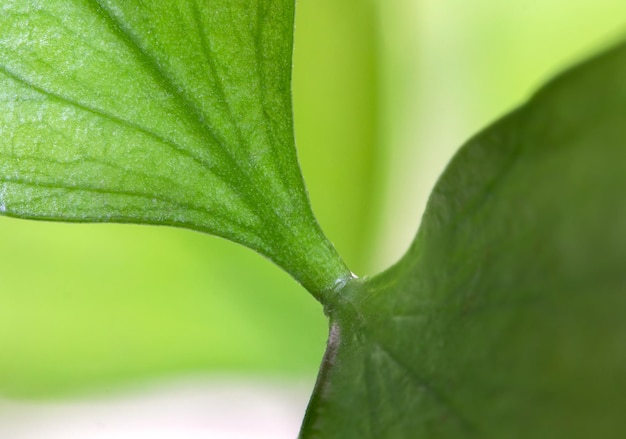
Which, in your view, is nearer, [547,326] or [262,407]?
[547,326]

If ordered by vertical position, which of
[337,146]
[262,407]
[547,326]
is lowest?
[547,326]

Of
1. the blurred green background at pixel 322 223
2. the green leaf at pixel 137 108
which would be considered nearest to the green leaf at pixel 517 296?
the green leaf at pixel 137 108

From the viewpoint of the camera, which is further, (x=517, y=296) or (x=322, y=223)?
(x=322, y=223)

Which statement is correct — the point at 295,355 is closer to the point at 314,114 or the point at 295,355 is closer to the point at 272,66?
the point at 314,114

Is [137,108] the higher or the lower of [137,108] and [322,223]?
the lower

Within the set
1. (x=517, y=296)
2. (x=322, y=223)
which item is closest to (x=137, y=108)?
(x=517, y=296)

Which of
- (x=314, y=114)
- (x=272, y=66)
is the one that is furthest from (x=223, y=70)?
(x=314, y=114)

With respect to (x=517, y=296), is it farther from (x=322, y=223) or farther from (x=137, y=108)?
(x=322, y=223)
